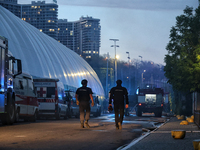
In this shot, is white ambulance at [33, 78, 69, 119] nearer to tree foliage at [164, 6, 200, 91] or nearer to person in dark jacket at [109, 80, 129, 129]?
tree foliage at [164, 6, 200, 91]

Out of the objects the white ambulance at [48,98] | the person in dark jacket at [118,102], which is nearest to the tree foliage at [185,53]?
the white ambulance at [48,98]

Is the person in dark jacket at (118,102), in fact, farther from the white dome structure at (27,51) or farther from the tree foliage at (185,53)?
the white dome structure at (27,51)

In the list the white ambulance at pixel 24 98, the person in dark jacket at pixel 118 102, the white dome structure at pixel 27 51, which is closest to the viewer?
the person in dark jacket at pixel 118 102

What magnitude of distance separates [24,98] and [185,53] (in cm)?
1285

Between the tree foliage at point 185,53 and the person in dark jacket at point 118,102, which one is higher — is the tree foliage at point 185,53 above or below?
above

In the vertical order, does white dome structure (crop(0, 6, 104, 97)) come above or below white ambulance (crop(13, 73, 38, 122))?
above

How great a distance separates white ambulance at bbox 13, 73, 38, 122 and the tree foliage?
1086cm

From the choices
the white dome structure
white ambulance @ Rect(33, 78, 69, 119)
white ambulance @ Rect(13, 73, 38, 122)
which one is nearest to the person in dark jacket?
white ambulance @ Rect(13, 73, 38, 122)

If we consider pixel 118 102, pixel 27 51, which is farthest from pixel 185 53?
pixel 27 51

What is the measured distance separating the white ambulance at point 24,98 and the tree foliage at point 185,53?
35.6ft

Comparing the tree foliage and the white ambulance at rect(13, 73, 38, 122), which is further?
the tree foliage

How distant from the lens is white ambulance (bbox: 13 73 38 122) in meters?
20.3

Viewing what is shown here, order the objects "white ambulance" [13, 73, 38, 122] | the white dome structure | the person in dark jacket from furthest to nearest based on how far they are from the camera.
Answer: the white dome structure, "white ambulance" [13, 73, 38, 122], the person in dark jacket

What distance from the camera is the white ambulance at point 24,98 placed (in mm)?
20252
